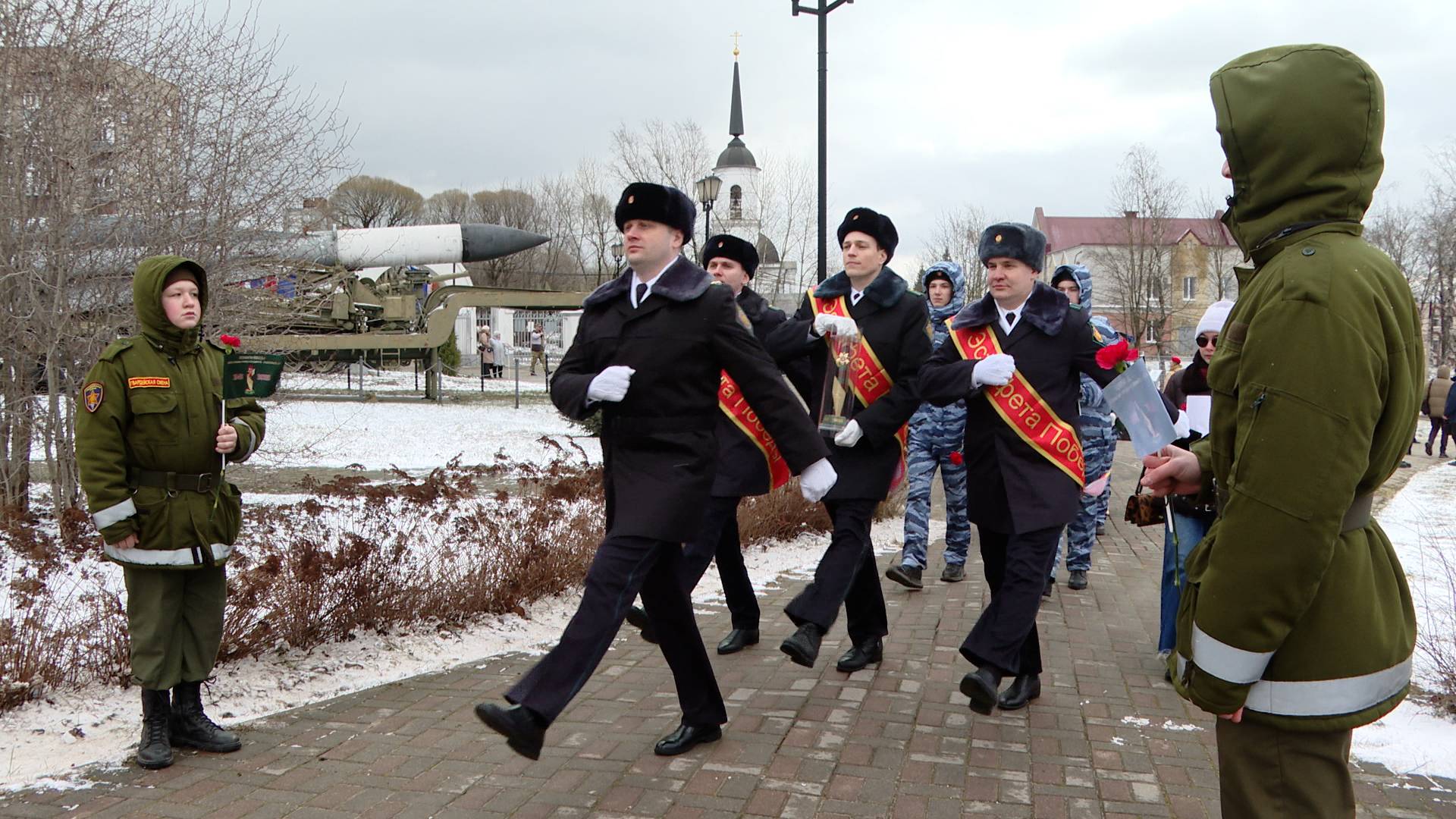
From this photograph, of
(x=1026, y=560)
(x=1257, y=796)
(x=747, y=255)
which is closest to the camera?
(x=1257, y=796)

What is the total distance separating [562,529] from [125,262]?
3900 millimetres

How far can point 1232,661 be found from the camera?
1.97 metres

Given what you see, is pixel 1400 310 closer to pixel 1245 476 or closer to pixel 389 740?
pixel 1245 476

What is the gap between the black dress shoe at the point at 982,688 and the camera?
4.27m

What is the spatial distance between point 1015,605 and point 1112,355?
1470mm

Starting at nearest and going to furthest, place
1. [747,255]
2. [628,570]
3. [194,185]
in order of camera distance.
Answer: [628,570] → [747,255] → [194,185]

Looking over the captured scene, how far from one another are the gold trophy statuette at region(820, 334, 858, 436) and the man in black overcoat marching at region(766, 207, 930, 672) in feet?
0.07

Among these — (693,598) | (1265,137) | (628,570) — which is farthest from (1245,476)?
(693,598)

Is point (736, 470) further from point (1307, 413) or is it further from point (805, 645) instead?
point (1307, 413)

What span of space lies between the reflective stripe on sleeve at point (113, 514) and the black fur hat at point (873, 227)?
3053 mm

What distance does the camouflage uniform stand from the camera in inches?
285

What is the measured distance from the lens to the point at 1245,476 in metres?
1.93

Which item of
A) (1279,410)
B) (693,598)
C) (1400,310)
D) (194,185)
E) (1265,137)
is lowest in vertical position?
(693,598)

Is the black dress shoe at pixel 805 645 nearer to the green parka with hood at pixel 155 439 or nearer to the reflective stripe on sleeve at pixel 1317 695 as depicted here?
the green parka with hood at pixel 155 439
